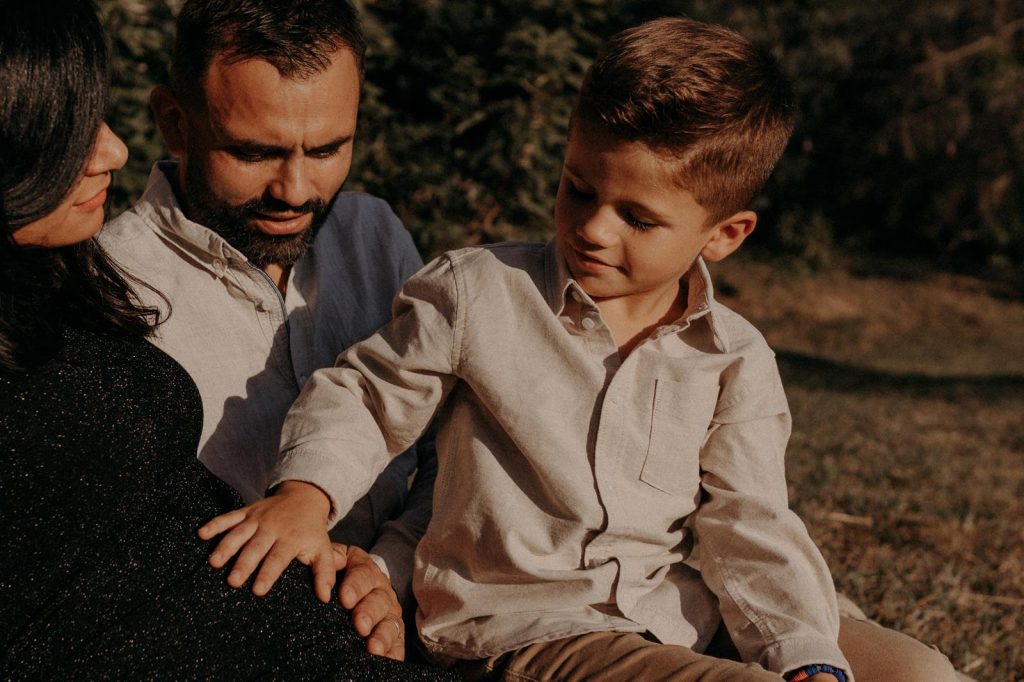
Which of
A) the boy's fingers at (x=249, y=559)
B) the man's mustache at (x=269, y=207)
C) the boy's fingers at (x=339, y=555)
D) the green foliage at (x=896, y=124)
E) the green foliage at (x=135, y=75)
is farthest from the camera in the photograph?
the green foliage at (x=896, y=124)

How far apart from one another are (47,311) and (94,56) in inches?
19.2

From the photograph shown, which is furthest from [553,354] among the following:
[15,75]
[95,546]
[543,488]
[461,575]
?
[15,75]

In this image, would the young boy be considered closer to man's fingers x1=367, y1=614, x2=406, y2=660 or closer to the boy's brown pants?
the boy's brown pants

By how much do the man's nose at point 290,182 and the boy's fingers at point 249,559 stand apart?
3.00ft

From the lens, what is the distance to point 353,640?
2.09 m

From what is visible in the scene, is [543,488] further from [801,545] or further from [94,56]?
[94,56]

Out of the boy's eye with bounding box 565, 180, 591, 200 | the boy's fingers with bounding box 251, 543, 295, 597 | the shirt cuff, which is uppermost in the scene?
the boy's eye with bounding box 565, 180, 591, 200

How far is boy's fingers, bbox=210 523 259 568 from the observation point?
1.97 metres

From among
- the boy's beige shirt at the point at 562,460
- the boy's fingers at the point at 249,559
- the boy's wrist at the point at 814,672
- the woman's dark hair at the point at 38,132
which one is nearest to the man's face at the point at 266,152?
the boy's beige shirt at the point at 562,460

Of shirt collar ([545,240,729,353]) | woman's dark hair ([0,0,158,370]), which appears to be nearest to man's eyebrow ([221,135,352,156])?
woman's dark hair ([0,0,158,370])

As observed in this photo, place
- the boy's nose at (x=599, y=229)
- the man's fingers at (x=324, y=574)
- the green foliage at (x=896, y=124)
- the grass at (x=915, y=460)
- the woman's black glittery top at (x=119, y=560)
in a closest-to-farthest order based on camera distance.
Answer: the woman's black glittery top at (x=119, y=560) < the man's fingers at (x=324, y=574) < the boy's nose at (x=599, y=229) < the grass at (x=915, y=460) < the green foliage at (x=896, y=124)

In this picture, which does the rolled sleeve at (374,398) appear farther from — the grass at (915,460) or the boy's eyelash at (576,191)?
the grass at (915,460)

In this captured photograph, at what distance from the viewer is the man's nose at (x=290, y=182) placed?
2590 millimetres

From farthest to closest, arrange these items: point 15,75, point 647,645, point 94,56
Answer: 1. point 647,645
2. point 94,56
3. point 15,75
